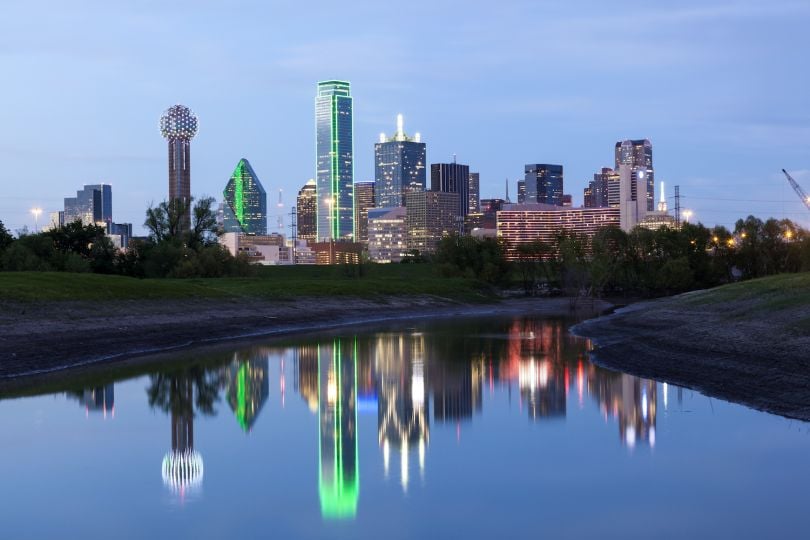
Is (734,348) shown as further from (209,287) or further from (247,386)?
(209,287)

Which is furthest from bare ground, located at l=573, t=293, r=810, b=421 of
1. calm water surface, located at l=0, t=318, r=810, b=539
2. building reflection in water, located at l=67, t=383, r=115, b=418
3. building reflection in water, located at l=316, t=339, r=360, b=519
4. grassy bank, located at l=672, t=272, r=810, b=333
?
building reflection in water, located at l=67, t=383, r=115, b=418

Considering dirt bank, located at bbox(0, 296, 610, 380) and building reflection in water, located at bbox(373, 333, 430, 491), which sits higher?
dirt bank, located at bbox(0, 296, 610, 380)

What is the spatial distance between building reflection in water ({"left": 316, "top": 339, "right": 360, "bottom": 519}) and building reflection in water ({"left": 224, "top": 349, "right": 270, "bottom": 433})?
235 centimetres

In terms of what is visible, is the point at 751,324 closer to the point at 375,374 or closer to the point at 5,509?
the point at 375,374

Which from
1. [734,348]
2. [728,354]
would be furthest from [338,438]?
[734,348]

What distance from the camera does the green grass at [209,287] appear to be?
60.1m

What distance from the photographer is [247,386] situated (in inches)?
1578

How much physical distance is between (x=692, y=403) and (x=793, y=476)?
10969mm

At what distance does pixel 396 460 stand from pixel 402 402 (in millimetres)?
10860

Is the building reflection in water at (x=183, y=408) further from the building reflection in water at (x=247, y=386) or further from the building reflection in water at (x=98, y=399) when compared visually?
the building reflection in water at (x=98, y=399)

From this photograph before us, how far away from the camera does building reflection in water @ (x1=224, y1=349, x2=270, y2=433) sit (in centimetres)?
3294

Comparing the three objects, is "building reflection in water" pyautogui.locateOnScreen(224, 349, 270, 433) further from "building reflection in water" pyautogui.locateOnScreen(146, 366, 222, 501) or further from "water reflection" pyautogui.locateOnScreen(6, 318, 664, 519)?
"building reflection in water" pyautogui.locateOnScreen(146, 366, 222, 501)

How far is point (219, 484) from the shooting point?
22.0 meters

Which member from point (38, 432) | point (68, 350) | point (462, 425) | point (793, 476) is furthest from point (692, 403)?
point (68, 350)
